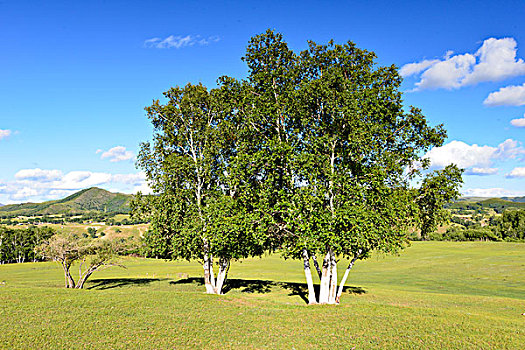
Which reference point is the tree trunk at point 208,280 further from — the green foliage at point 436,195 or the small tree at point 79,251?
the green foliage at point 436,195

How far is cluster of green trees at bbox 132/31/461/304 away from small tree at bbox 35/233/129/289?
10.4 metres

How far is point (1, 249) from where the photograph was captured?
12169cm

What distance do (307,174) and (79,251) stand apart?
28.6m

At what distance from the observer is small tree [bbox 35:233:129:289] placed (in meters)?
36.9

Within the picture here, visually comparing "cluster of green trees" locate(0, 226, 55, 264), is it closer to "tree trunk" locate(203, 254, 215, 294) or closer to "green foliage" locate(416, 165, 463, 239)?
"tree trunk" locate(203, 254, 215, 294)

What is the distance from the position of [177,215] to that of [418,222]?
20.6 m

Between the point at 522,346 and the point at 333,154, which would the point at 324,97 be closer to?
the point at 333,154

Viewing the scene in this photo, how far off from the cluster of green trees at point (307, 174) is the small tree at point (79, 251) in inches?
411

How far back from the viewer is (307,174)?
2422 cm

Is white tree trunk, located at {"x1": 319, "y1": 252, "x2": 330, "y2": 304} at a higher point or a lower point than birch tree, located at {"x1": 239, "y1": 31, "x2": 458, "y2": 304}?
lower

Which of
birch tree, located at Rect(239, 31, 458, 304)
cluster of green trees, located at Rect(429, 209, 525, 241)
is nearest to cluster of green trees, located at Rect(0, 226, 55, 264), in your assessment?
Answer: birch tree, located at Rect(239, 31, 458, 304)

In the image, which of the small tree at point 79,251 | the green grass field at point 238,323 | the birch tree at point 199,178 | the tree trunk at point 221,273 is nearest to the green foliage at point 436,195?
the green grass field at point 238,323

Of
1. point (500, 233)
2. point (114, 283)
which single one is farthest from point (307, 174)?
point (500, 233)

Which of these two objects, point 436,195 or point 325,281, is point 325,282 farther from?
point 436,195
